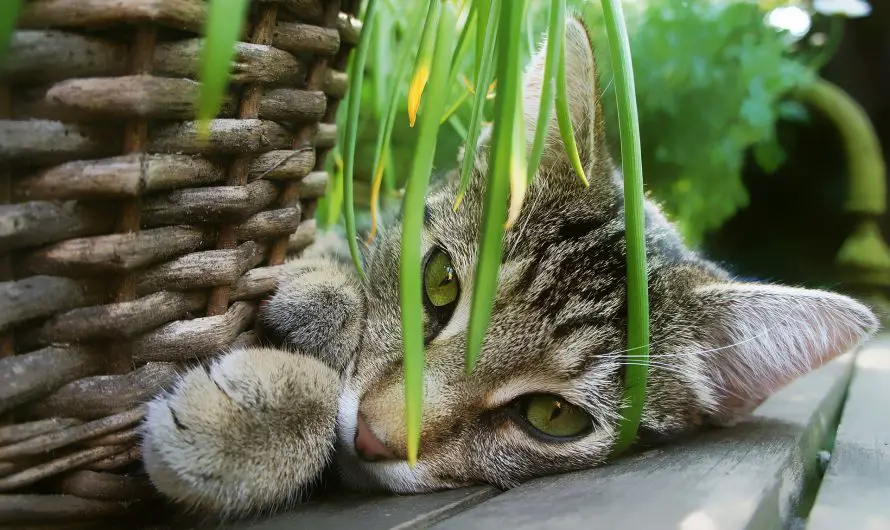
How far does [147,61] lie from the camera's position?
0.49 m

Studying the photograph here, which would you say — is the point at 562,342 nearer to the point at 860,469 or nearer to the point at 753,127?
the point at 860,469

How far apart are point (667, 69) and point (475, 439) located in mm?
1278

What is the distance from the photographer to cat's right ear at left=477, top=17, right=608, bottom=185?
2.83ft

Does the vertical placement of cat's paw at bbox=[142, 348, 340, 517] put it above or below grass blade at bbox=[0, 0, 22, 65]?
below

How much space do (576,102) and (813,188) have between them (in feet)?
6.67

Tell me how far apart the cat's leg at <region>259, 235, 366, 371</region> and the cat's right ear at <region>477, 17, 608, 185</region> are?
33cm

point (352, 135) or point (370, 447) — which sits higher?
point (352, 135)

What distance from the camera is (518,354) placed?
2.72 feet

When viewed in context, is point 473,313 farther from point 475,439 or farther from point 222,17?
point 475,439

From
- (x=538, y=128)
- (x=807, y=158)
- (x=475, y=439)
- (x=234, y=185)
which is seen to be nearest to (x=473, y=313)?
(x=538, y=128)

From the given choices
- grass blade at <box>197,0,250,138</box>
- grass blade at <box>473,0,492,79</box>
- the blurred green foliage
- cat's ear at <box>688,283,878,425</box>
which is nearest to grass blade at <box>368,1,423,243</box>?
grass blade at <box>473,0,492,79</box>

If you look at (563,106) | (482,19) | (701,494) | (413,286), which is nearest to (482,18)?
(482,19)

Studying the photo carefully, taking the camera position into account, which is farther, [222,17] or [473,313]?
[473,313]

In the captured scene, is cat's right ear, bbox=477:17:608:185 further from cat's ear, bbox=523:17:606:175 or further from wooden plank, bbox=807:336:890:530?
wooden plank, bbox=807:336:890:530
